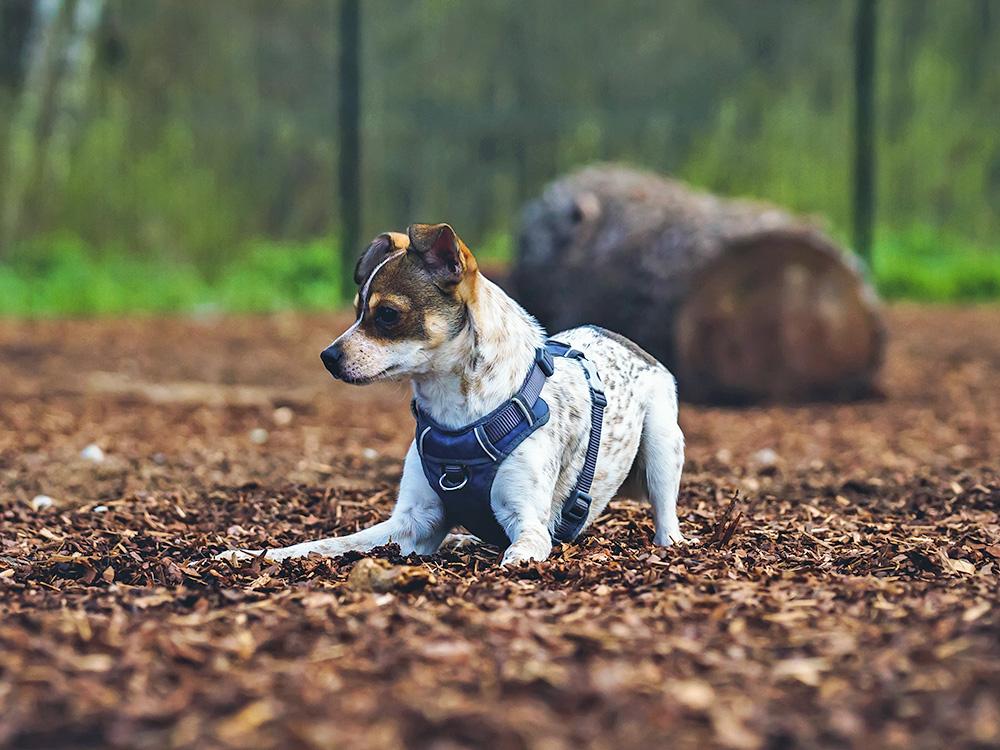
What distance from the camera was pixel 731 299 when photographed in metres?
7.90

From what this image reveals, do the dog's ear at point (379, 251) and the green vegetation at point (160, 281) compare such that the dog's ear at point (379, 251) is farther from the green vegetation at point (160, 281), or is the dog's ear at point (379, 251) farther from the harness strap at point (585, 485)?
the green vegetation at point (160, 281)

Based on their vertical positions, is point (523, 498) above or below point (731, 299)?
below

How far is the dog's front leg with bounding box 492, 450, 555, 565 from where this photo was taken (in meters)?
3.93

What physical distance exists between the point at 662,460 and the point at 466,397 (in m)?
0.78

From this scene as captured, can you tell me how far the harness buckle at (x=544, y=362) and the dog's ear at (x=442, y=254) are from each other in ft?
1.09

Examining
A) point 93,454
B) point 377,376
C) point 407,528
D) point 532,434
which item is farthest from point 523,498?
point 93,454

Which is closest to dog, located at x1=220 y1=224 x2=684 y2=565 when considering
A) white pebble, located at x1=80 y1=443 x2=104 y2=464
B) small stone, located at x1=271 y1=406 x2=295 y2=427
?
white pebble, located at x1=80 y1=443 x2=104 y2=464

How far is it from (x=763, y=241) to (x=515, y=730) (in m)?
5.77

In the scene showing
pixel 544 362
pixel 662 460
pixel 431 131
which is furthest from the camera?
pixel 431 131

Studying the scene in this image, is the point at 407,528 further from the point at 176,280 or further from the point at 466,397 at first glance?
the point at 176,280

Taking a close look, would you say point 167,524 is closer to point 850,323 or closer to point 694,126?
point 850,323

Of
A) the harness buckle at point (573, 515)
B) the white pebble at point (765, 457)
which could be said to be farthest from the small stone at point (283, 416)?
the harness buckle at point (573, 515)

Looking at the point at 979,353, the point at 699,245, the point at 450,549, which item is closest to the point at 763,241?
the point at 699,245

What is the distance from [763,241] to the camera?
7832 millimetres
